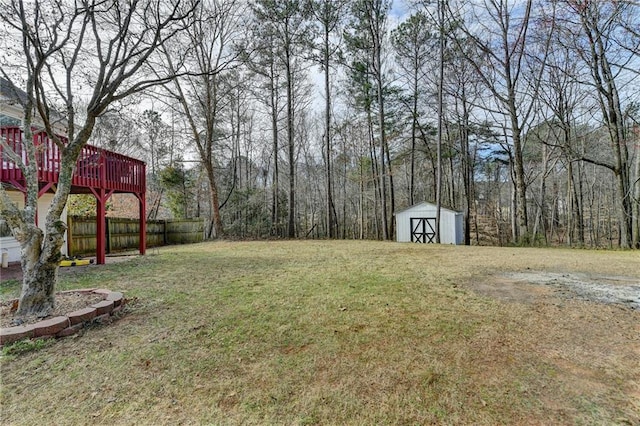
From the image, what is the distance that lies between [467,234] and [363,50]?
1006 centimetres

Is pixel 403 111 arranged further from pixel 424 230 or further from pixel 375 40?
pixel 424 230

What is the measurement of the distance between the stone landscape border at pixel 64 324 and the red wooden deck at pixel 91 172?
9.55 ft

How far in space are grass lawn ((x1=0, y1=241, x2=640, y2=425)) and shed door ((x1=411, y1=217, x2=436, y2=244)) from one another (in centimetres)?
1083

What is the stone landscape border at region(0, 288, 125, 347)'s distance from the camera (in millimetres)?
2273

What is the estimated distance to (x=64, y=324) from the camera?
2.48 m

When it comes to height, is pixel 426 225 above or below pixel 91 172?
below

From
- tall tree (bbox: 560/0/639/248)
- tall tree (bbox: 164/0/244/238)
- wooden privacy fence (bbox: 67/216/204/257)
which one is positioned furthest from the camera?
tall tree (bbox: 164/0/244/238)

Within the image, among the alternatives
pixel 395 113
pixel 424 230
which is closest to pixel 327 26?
pixel 395 113

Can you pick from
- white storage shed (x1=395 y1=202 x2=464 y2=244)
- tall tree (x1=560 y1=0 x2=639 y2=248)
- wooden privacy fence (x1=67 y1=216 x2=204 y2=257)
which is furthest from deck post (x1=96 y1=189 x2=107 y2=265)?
tall tree (x1=560 y1=0 x2=639 y2=248)

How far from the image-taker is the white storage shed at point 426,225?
45.0 ft

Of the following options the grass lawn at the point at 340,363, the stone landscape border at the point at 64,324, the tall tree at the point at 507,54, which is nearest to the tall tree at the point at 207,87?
the tall tree at the point at 507,54

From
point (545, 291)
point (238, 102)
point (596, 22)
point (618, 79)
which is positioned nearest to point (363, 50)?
point (238, 102)

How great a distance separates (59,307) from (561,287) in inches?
218

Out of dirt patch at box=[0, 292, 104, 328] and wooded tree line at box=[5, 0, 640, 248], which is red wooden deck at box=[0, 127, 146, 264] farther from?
dirt patch at box=[0, 292, 104, 328]
